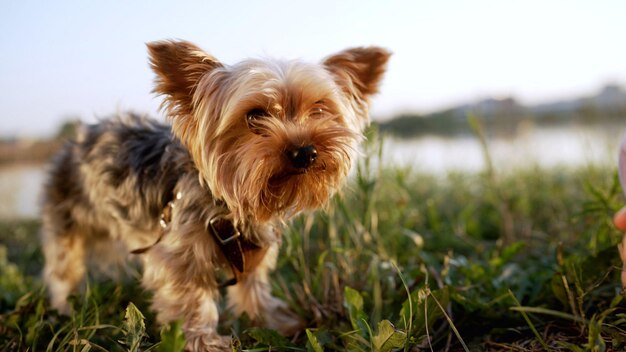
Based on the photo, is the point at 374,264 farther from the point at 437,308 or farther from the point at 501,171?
the point at 501,171

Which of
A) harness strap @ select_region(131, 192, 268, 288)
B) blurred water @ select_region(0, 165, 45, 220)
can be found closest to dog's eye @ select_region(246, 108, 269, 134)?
harness strap @ select_region(131, 192, 268, 288)

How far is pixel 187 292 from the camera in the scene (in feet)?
9.45

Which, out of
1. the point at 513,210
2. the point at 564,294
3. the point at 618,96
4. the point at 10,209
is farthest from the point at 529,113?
the point at 10,209

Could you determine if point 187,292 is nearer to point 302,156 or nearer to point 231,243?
point 231,243

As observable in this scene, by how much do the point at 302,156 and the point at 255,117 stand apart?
1.34 ft

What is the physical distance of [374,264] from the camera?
3.04m

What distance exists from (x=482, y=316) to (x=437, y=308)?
0.42 meters

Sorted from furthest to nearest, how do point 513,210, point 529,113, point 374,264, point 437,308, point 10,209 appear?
1. point 529,113
2. point 10,209
3. point 513,210
4. point 374,264
5. point 437,308

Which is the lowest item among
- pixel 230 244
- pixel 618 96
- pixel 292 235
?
pixel 292 235

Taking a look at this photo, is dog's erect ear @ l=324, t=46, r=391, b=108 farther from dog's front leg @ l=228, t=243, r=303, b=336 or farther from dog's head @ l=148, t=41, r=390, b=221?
dog's front leg @ l=228, t=243, r=303, b=336

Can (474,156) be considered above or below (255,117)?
below

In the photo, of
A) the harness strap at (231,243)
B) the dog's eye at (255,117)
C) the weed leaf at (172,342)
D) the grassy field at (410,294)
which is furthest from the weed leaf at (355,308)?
the dog's eye at (255,117)

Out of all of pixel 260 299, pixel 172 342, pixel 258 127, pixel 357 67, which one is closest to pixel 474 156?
pixel 357 67

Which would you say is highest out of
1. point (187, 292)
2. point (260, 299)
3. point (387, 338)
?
point (387, 338)
